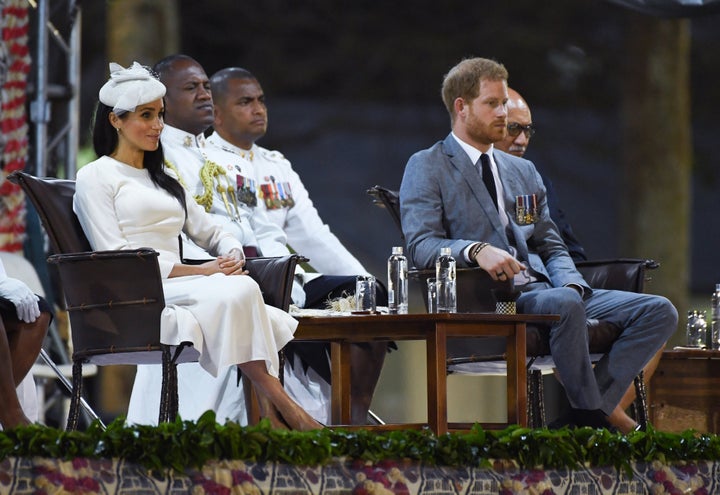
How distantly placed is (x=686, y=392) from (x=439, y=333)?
1604 mm

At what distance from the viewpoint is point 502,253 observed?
14.8 feet

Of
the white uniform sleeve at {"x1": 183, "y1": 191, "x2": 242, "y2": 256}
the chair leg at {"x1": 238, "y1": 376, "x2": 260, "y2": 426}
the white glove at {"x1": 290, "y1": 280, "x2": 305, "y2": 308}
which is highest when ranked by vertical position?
the white uniform sleeve at {"x1": 183, "y1": 191, "x2": 242, "y2": 256}

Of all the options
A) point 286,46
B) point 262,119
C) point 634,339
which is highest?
point 286,46

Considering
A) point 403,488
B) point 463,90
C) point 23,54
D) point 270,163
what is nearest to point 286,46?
point 23,54

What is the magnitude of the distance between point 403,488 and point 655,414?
2243mm

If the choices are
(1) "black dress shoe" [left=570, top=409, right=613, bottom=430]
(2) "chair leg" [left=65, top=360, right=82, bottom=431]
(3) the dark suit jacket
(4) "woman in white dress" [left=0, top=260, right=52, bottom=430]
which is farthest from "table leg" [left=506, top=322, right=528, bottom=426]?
(4) "woman in white dress" [left=0, top=260, right=52, bottom=430]

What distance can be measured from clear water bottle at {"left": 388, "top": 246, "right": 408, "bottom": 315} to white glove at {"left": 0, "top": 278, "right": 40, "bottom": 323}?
3.98ft

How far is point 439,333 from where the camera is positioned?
414cm

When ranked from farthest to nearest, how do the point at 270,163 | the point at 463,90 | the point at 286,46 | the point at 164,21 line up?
the point at 286,46
the point at 164,21
the point at 270,163
the point at 463,90

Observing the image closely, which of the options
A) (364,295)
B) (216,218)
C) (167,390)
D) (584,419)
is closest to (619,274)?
(584,419)

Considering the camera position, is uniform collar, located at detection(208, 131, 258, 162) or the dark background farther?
the dark background

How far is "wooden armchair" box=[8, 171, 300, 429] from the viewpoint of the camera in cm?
410

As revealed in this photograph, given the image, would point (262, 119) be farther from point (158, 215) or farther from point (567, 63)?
point (567, 63)

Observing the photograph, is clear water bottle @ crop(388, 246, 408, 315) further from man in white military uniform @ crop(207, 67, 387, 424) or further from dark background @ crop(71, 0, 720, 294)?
dark background @ crop(71, 0, 720, 294)
